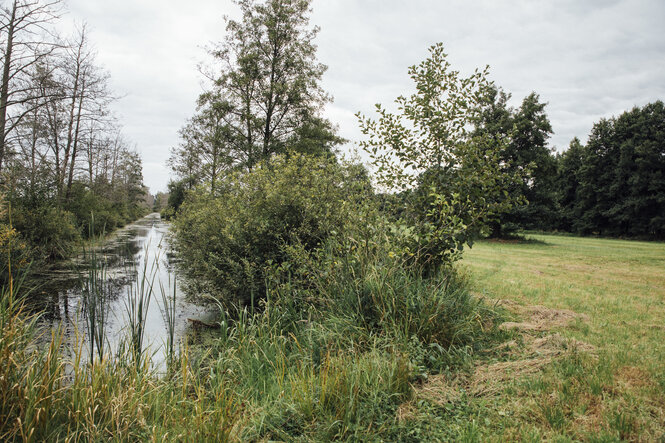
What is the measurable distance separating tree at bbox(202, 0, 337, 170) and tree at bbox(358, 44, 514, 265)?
40.5 ft

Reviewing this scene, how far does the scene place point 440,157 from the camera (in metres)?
5.22

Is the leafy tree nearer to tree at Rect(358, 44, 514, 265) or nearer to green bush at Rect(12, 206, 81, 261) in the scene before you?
tree at Rect(358, 44, 514, 265)

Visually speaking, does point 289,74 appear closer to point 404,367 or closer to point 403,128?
point 403,128

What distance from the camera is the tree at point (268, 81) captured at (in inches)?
693

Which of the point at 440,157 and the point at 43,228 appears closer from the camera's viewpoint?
the point at 440,157

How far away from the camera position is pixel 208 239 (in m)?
6.93

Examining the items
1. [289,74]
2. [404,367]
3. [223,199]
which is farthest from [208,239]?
[289,74]

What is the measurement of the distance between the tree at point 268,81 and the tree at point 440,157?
1234cm

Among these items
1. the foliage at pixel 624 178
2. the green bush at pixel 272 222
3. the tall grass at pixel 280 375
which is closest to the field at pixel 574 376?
the tall grass at pixel 280 375

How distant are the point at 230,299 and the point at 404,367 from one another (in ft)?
13.9

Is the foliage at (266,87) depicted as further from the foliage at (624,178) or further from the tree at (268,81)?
the foliage at (624,178)

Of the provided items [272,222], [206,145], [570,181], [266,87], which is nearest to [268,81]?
[266,87]

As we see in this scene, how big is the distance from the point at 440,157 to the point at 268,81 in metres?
15.9

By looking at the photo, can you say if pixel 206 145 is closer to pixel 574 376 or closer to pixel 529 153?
pixel 529 153
